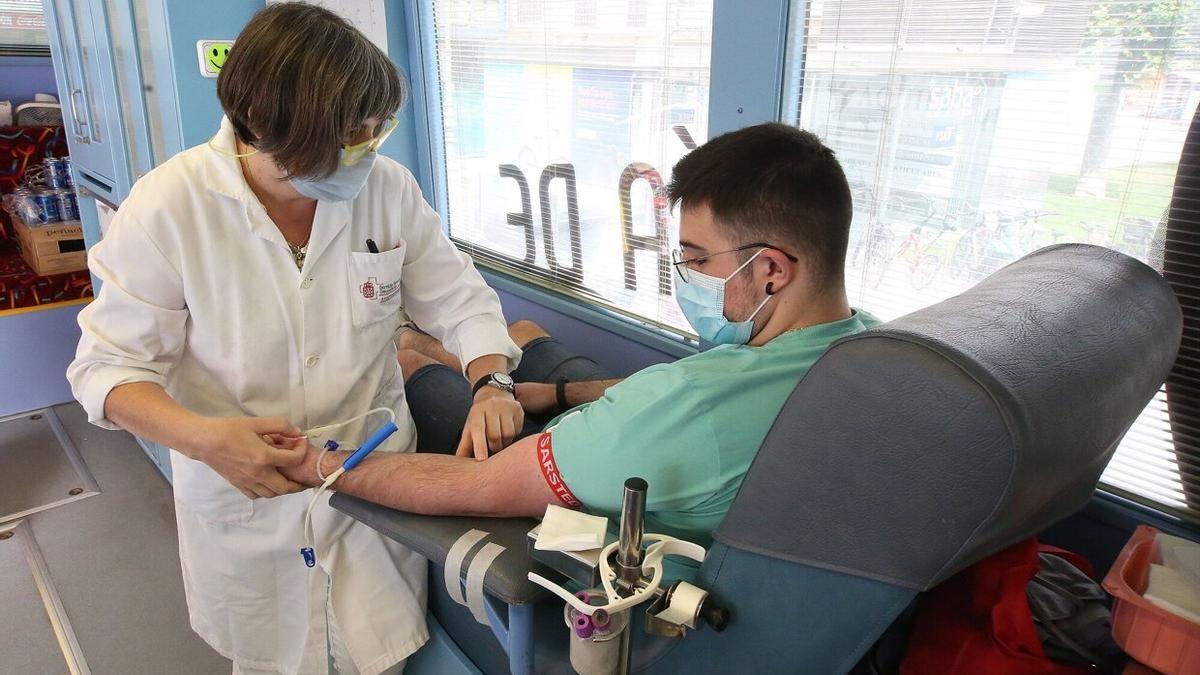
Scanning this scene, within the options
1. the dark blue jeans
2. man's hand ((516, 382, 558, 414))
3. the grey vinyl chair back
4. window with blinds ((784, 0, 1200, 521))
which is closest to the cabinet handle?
the dark blue jeans

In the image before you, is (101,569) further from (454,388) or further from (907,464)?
(907,464)

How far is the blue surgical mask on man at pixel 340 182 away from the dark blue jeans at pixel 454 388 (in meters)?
0.58

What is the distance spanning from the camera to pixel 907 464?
0.66m

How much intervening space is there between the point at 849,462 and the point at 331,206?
3.22ft

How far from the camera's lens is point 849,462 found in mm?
690

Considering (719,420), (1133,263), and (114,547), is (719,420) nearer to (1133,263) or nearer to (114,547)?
(1133,263)

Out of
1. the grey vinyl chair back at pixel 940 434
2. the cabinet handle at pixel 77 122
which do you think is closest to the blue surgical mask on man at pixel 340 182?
the grey vinyl chair back at pixel 940 434

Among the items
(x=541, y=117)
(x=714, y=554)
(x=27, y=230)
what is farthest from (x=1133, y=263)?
(x=27, y=230)

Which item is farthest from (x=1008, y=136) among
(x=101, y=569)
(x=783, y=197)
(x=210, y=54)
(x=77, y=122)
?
(x=77, y=122)

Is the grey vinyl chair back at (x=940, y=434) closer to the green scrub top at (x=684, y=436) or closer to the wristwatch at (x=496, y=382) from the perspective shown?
the green scrub top at (x=684, y=436)

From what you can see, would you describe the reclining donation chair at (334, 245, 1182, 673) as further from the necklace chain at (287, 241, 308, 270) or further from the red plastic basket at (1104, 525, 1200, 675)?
the necklace chain at (287, 241, 308, 270)

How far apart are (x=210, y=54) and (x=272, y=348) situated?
1.22 meters

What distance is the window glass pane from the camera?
11.0 ft

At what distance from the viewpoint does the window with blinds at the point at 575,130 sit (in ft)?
5.98
